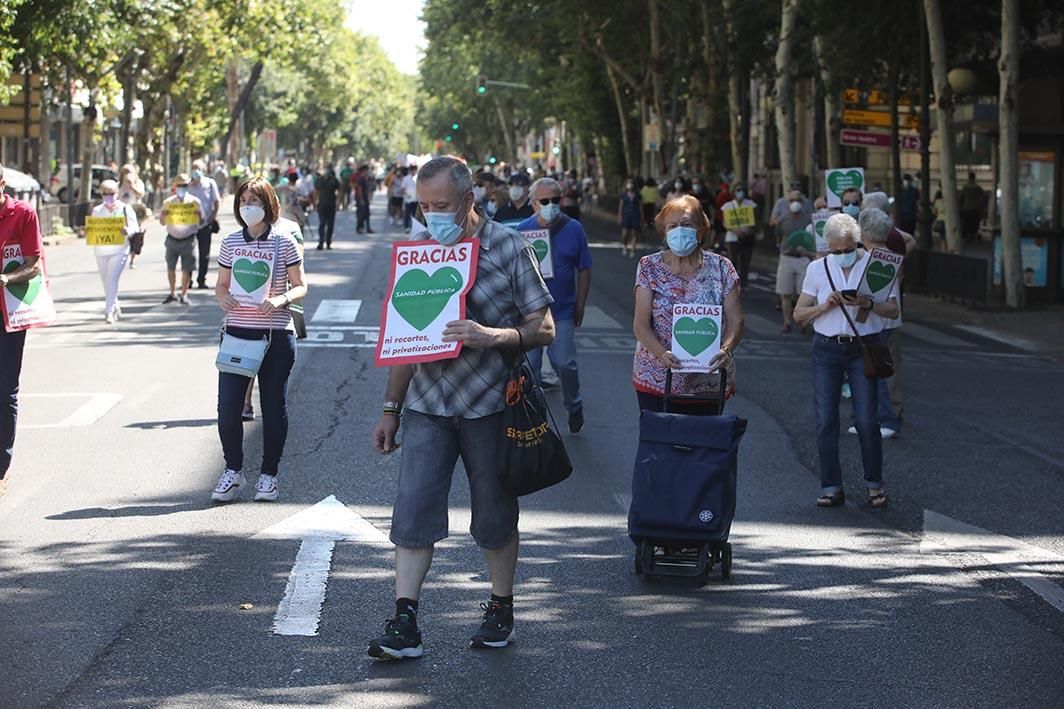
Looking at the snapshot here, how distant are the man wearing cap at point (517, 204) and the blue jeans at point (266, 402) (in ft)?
16.6

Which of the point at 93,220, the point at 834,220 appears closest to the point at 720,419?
the point at 834,220

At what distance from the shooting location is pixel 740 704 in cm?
605

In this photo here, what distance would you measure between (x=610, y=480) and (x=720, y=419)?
2916mm

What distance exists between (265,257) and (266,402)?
0.81 metres

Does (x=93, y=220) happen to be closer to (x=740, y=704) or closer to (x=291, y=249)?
(x=291, y=249)

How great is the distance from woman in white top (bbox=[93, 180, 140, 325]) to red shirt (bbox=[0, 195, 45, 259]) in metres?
10.6

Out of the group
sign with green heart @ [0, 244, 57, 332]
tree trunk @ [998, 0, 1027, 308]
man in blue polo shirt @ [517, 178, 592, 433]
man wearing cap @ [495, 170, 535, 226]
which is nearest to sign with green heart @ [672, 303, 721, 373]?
sign with green heart @ [0, 244, 57, 332]

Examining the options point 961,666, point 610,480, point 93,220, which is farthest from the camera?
point 93,220

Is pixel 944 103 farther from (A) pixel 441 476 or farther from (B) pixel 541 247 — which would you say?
(A) pixel 441 476

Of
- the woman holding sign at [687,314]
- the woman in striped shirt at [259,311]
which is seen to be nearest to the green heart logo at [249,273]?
the woman in striped shirt at [259,311]

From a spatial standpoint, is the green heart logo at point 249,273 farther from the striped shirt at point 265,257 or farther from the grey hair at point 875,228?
the grey hair at point 875,228

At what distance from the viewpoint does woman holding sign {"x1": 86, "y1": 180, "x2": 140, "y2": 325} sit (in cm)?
2014

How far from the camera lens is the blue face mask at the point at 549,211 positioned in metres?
12.6

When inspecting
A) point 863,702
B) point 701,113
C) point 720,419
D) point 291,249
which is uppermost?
point 701,113
